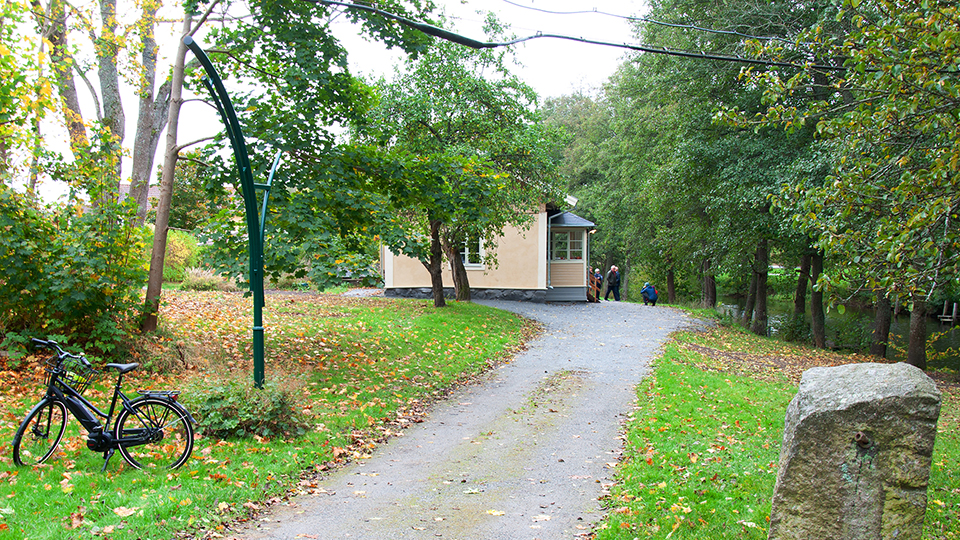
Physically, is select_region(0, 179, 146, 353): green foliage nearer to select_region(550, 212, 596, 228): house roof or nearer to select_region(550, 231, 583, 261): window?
select_region(550, 212, 596, 228): house roof

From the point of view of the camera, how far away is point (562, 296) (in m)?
26.5

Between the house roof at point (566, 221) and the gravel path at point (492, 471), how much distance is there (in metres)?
14.7

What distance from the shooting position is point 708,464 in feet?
20.6

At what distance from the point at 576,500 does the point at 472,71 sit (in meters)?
15.0

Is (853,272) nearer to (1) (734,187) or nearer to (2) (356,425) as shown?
(2) (356,425)

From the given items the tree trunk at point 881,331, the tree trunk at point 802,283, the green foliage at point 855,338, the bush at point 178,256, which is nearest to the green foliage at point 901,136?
the tree trunk at point 881,331

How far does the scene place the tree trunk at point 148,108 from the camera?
1195 centimetres

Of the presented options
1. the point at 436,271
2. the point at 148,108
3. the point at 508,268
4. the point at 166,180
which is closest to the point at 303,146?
the point at 166,180

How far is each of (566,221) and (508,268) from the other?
3.59 m

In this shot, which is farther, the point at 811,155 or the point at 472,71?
the point at 472,71

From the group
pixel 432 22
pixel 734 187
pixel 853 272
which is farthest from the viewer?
pixel 734 187

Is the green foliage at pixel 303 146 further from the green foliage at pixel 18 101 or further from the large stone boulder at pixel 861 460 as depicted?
the large stone boulder at pixel 861 460

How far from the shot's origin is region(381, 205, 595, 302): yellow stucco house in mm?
25203

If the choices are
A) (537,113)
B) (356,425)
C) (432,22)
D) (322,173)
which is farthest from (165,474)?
(537,113)
